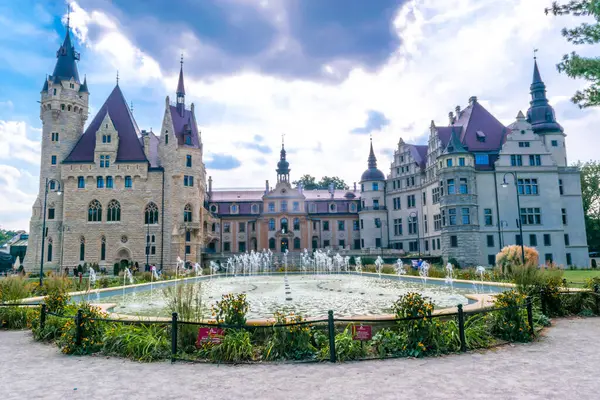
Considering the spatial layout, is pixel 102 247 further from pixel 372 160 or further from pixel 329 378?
pixel 329 378

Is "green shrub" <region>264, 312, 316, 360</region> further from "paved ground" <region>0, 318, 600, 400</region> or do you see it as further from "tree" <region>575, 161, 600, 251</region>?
"tree" <region>575, 161, 600, 251</region>

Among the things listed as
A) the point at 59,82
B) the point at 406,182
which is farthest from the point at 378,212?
the point at 59,82

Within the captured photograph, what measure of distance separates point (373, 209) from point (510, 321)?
5008 centimetres

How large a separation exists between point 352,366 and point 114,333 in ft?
16.8

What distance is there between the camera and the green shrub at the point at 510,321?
28.2ft

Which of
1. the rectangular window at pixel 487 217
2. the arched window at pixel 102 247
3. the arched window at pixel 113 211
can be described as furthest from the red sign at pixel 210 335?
the arched window at pixel 102 247

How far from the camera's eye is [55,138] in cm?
5038

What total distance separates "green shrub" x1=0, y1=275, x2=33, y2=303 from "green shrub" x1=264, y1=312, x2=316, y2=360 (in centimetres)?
1000

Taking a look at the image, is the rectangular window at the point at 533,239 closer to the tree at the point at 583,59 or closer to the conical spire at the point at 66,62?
the tree at the point at 583,59

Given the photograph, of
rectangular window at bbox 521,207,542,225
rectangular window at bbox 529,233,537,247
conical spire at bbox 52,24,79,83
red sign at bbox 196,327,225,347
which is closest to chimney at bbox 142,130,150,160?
conical spire at bbox 52,24,79,83

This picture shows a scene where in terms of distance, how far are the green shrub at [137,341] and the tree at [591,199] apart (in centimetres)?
6615

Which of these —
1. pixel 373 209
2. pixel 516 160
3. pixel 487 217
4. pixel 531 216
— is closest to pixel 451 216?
pixel 487 217

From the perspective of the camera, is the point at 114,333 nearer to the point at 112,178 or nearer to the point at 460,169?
the point at 460,169

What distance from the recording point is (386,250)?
172ft
